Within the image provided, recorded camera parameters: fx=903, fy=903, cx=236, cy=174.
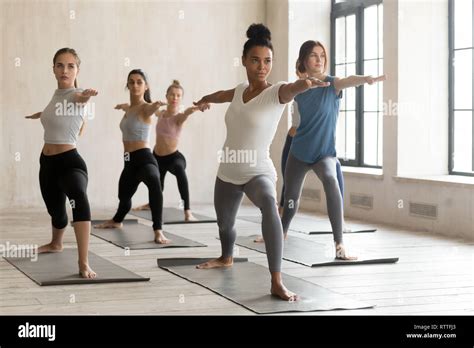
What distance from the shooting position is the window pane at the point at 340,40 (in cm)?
937

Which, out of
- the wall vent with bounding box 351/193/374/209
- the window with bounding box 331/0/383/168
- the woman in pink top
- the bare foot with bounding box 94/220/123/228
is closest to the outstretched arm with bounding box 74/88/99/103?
the bare foot with bounding box 94/220/123/228

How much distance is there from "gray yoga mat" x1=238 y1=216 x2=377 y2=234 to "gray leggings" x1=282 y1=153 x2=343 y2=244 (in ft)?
4.68

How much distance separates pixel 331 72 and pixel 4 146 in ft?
11.5

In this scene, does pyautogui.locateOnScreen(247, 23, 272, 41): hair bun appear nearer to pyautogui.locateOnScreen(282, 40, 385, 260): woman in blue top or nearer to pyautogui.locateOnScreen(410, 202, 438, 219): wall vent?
pyautogui.locateOnScreen(282, 40, 385, 260): woman in blue top

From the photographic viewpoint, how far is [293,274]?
5.21m

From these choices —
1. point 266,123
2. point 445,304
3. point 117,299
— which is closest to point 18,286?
point 117,299

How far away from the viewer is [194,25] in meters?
9.94

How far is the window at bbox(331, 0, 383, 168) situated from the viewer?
8719 millimetres

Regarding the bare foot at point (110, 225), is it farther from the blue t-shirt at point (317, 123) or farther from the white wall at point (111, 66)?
the blue t-shirt at point (317, 123)

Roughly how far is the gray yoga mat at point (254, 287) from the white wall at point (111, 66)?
4.18 meters

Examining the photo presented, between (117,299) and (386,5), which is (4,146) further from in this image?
(117,299)

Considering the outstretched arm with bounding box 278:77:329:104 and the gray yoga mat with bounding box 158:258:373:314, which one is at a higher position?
the outstretched arm with bounding box 278:77:329:104

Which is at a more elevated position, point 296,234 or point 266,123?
point 266,123

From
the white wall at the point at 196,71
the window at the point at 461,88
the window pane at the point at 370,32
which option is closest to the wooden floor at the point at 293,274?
the window at the point at 461,88
